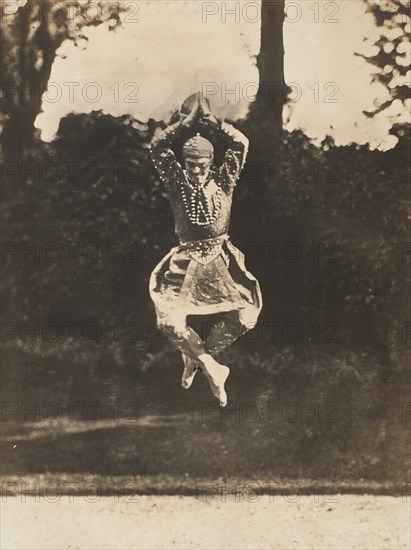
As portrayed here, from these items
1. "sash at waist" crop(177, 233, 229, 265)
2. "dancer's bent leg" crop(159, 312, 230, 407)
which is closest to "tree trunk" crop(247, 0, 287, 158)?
"sash at waist" crop(177, 233, 229, 265)

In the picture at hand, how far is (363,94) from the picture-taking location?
1.55 meters

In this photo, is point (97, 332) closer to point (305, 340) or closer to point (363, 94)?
point (305, 340)

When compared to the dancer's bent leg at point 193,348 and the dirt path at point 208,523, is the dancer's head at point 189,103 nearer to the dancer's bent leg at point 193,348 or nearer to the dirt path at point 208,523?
the dancer's bent leg at point 193,348

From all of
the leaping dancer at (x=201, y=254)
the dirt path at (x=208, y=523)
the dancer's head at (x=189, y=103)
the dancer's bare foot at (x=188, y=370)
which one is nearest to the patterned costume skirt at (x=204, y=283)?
the leaping dancer at (x=201, y=254)

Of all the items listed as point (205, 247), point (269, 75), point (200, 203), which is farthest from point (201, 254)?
point (269, 75)

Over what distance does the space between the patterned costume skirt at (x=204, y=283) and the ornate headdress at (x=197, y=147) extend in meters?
0.26

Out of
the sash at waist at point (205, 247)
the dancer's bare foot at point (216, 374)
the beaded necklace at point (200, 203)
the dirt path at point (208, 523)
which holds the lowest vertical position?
the dirt path at point (208, 523)

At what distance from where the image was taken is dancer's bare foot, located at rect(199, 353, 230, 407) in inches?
61.9

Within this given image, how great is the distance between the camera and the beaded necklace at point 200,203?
1.53 metres

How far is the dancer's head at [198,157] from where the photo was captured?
1.52 m

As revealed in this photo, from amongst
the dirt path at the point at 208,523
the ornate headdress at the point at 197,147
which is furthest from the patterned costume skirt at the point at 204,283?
the dirt path at the point at 208,523

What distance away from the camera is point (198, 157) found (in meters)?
1.52

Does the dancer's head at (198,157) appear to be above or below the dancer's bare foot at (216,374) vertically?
above

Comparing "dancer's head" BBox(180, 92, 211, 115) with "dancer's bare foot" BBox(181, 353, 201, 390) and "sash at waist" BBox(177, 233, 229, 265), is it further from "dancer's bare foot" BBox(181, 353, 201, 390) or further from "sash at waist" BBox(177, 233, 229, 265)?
"dancer's bare foot" BBox(181, 353, 201, 390)
